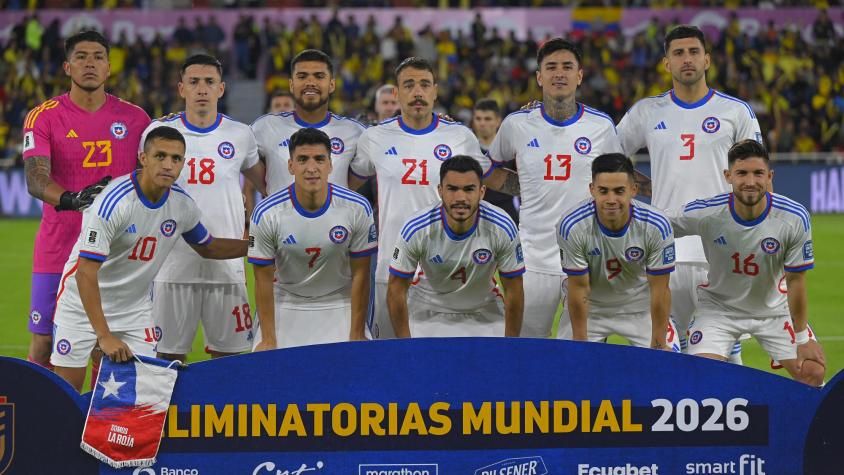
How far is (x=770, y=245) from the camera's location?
21.3 ft

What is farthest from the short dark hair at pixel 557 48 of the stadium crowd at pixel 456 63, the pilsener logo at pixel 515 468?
the stadium crowd at pixel 456 63

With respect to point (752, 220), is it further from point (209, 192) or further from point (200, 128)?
point (200, 128)

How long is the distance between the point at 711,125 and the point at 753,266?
1.04m

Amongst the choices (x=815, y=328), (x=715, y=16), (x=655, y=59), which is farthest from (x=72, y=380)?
(x=715, y=16)

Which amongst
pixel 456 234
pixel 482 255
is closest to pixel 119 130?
pixel 456 234

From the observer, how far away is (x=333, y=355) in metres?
5.04

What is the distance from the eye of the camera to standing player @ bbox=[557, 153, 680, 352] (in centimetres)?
623

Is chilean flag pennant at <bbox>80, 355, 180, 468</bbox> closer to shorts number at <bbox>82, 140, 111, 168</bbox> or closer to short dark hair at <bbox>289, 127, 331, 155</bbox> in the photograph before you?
short dark hair at <bbox>289, 127, 331, 155</bbox>

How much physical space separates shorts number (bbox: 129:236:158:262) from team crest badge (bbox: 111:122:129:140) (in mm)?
1057

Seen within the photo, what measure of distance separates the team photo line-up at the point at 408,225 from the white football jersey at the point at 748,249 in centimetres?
1

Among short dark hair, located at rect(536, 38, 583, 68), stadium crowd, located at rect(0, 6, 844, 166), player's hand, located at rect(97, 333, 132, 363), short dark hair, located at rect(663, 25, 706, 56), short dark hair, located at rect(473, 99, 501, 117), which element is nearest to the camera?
player's hand, located at rect(97, 333, 132, 363)

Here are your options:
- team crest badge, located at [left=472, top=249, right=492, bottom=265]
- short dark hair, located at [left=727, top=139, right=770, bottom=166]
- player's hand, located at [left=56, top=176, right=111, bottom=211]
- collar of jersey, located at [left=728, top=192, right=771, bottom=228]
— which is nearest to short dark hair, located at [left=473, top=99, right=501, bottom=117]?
team crest badge, located at [left=472, top=249, right=492, bottom=265]

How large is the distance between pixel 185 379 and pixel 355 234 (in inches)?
73.6

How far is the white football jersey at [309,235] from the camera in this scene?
6570 mm
